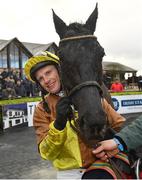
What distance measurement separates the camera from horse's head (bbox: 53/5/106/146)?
8.00 ft

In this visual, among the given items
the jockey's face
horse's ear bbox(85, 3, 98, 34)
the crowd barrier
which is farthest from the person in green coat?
the crowd barrier

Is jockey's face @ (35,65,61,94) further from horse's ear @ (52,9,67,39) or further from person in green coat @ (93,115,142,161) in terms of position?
person in green coat @ (93,115,142,161)

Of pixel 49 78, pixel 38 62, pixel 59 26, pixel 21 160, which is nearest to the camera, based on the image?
pixel 59 26

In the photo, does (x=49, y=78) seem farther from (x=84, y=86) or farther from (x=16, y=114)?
(x=16, y=114)

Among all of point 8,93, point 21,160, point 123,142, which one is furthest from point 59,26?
point 8,93

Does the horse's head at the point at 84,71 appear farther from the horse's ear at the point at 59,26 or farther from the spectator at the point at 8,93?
the spectator at the point at 8,93

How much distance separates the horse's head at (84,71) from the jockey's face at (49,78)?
427 mm

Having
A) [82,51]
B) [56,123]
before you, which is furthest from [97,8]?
[56,123]

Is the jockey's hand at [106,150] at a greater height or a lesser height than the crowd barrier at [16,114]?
greater

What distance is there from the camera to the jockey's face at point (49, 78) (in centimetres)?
318

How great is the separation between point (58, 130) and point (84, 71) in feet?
1.70

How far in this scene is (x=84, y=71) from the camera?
8.56ft

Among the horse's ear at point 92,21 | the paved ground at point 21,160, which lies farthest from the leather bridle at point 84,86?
the paved ground at point 21,160

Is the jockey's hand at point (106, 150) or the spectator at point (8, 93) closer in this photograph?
the jockey's hand at point (106, 150)
